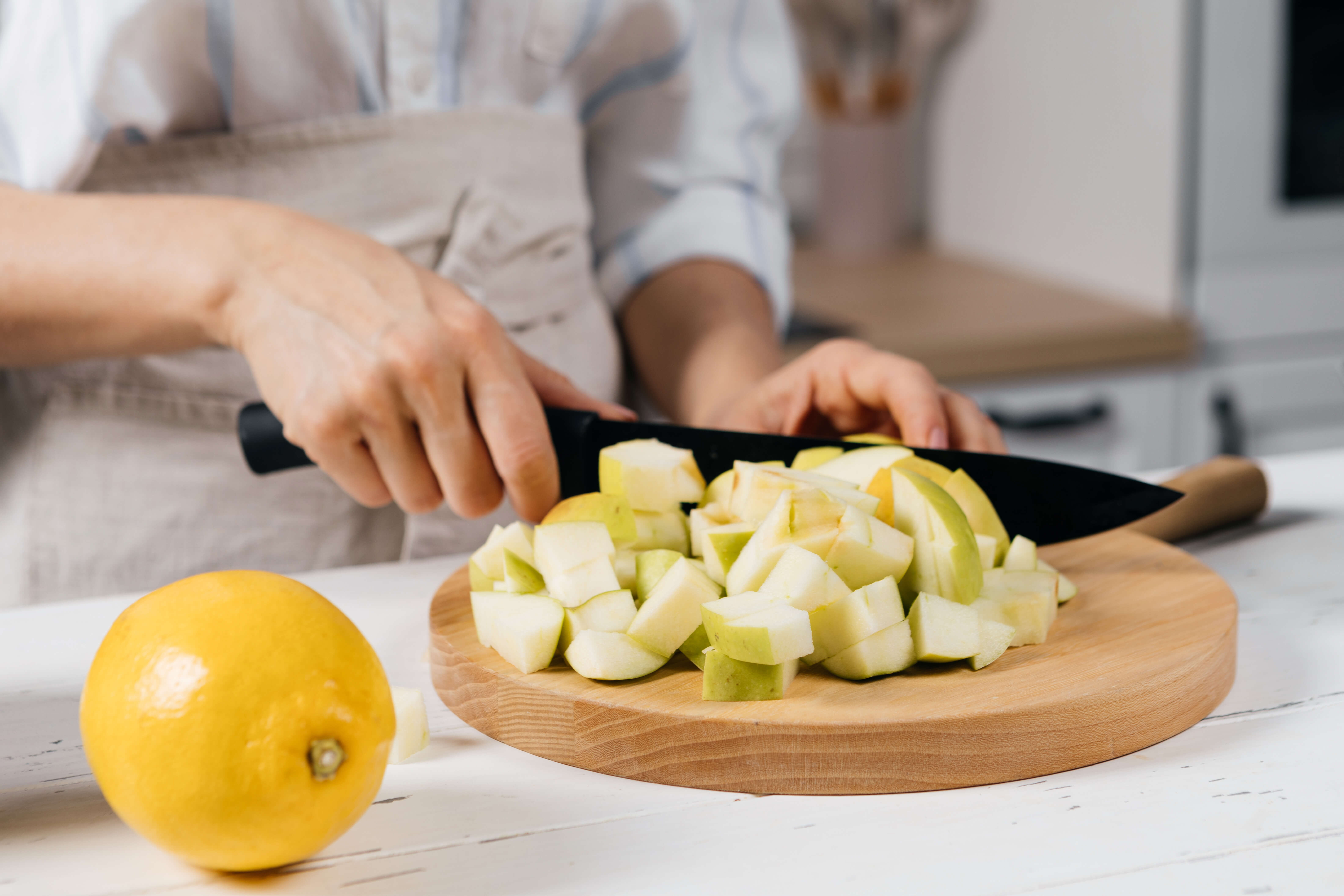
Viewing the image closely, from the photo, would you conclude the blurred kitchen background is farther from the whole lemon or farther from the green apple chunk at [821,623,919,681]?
the whole lemon

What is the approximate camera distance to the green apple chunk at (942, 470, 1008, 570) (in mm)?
715

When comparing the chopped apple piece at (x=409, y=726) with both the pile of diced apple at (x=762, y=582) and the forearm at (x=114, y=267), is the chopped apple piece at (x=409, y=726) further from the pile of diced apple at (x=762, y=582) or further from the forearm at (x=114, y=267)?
the forearm at (x=114, y=267)

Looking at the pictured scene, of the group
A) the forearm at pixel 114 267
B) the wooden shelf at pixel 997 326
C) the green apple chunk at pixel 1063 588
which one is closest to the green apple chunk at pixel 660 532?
the green apple chunk at pixel 1063 588

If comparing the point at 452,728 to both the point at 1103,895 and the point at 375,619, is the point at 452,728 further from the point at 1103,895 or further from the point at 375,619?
the point at 1103,895

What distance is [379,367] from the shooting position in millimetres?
724

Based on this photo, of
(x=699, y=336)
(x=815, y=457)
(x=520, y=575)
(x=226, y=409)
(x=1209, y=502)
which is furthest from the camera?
(x=699, y=336)

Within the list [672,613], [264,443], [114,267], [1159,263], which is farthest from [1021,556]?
[1159,263]

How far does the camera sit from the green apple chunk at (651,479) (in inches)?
28.0

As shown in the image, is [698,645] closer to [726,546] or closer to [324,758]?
[726,546]

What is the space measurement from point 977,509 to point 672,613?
0.70 ft

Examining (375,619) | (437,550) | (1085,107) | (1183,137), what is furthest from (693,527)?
(1085,107)

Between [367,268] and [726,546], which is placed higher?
[367,268]

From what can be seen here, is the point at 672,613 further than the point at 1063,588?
No

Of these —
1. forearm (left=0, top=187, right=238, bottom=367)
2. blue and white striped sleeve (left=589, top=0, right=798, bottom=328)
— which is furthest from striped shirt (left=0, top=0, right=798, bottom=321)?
forearm (left=0, top=187, right=238, bottom=367)
